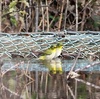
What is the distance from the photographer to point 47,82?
3195mm

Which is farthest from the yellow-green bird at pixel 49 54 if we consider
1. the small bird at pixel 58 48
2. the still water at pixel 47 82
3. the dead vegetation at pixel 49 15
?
the dead vegetation at pixel 49 15

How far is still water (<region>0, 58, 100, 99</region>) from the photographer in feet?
8.86

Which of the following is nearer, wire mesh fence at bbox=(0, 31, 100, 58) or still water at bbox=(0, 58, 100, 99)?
still water at bbox=(0, 58, 100, 99)

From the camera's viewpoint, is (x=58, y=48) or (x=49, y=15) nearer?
(x=58, y=48)

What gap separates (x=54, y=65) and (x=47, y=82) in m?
1.03

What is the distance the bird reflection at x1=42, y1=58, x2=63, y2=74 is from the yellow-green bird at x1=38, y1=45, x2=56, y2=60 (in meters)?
0.05

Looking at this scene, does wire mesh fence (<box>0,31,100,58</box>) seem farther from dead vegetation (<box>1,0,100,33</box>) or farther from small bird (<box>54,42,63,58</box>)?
dead vegetation (<box>1,0,100,33</box>)

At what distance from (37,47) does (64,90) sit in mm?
1990

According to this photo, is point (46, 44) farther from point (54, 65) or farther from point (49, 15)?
point (49, 15)

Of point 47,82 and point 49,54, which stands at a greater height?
point 47,82

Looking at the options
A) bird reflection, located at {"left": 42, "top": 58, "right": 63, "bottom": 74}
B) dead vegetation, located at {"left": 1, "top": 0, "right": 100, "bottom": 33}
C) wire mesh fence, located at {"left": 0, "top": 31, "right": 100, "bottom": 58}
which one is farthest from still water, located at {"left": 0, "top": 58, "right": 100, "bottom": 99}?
dead vegetation, located at {"left": 1, "top": 0, "right": 100, "bottom": 33}

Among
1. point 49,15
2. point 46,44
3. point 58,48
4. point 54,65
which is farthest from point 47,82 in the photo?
point 49,15

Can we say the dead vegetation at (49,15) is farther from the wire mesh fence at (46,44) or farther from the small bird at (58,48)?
the small bird at (58,48)

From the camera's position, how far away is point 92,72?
12.2 ft
